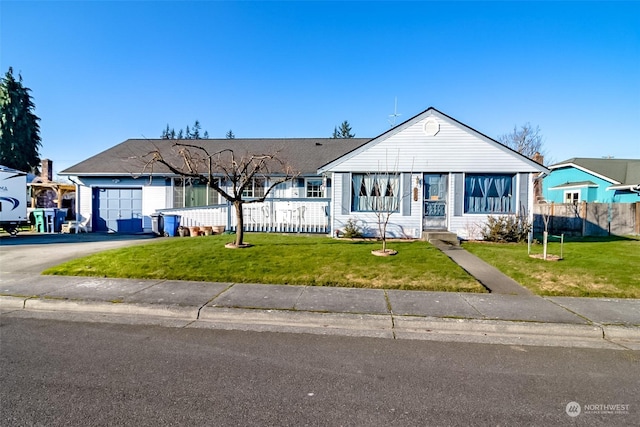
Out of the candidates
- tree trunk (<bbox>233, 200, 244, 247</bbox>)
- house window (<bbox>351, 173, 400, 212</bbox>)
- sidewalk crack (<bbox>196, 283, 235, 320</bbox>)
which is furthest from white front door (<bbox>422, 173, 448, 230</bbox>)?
sidewalk crack (<bbox>196, 283, 235, 320</bbox>)

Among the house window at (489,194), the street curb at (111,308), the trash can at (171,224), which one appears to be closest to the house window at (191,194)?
the trash can at (171,224)

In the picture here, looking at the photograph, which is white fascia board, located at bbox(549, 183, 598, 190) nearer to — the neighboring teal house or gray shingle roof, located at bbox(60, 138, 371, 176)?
the neighboring teal house

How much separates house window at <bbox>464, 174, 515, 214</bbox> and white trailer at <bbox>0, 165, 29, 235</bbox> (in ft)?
65.0

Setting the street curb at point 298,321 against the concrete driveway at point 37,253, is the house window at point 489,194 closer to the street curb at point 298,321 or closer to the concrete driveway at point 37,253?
the street curb at point 298,321

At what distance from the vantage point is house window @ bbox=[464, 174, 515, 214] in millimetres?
13312

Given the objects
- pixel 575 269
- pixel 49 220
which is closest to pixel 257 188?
pixel 49 220

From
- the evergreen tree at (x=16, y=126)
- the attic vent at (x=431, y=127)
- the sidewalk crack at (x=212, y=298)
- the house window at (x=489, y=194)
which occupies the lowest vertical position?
the sidewalk crack at (x=212, y=298)

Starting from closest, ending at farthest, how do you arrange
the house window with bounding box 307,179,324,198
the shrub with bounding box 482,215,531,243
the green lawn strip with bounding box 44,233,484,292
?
the green lawn strip with bounding box 44,233,484,292, the shrub with bounding box 482,215,531,243, the house window with bounding box 307,179,324,198

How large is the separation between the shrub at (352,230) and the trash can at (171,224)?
7537 millimetres

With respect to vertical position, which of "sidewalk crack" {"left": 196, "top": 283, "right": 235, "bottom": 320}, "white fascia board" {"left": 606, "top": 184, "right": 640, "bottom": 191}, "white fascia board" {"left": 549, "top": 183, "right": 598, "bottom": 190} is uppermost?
"white fascia board" {"left": 549, "top": 183, "right": 598, "bottom": 190}

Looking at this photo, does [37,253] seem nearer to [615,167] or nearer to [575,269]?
[575,269]

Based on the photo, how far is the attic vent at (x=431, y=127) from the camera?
1335 centimetres

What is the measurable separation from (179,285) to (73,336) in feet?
7.61

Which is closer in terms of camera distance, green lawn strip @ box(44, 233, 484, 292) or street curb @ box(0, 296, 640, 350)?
street curb @ box(0, 296, 640, 350)
